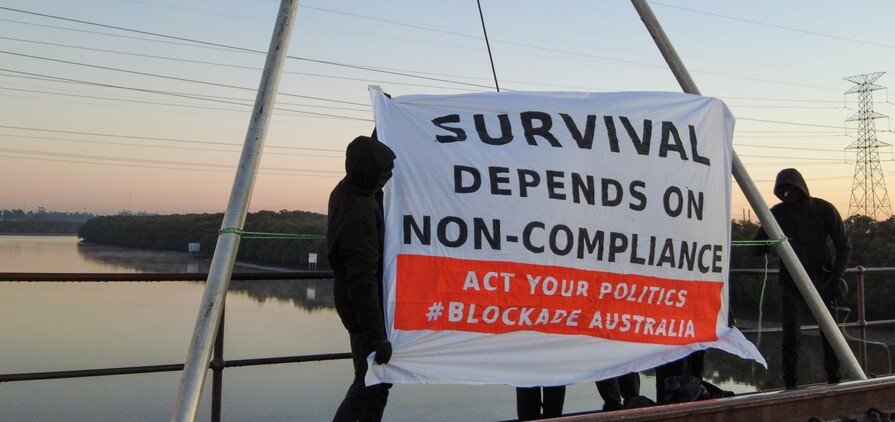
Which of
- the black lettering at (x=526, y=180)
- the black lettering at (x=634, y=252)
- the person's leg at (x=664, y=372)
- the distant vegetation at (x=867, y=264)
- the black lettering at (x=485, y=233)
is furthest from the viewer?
the distant vegetation at (x=867, y=264)

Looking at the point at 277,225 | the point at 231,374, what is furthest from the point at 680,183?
the point at 231,374

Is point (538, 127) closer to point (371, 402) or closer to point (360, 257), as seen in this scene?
point (360, 257)

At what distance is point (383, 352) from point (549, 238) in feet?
3.07

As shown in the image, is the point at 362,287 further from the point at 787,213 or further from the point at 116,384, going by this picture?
the point at 116,384

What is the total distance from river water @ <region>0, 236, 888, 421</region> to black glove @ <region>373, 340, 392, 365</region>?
56.7 inches

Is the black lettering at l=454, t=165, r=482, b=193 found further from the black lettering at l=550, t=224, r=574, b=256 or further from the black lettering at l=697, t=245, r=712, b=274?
the black lettering at l=697, t=245, r=712, b=274

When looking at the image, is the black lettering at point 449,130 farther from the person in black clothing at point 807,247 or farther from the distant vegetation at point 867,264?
the distant vegetation at point 867,264

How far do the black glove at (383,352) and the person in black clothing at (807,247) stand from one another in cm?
293

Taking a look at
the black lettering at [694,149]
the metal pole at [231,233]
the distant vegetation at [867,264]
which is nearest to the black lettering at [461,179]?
the metal pole at [231,233]

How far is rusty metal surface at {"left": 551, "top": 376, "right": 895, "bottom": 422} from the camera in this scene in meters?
3.22

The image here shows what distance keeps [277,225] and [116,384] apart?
19119 mm

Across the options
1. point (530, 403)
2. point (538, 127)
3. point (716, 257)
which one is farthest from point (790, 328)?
point (538, 127)

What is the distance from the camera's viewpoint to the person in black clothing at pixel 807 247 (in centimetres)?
468

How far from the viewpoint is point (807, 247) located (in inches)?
187
